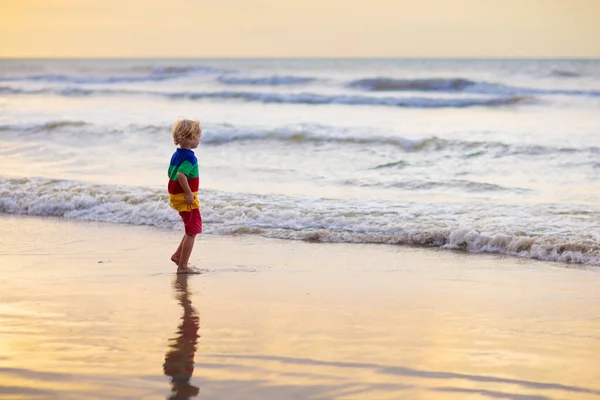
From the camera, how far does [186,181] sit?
6.69 m

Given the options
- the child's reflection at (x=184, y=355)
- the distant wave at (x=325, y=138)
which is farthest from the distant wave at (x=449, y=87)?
the child's reflection at (x=184, y=355)

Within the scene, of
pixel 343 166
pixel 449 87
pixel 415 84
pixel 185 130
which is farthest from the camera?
pixel 415 84

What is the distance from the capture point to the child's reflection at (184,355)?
3904 mm

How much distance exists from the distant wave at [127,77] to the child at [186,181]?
36730 mm

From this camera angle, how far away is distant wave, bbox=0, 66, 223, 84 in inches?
1715

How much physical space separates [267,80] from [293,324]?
35357 millimetres

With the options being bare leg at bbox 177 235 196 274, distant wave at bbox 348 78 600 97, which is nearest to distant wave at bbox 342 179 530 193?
bare leg at bbox 177 235 196 274

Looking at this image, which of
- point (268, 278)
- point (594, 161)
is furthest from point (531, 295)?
point (594, 161)

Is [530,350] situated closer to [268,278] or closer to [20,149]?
[268,278]

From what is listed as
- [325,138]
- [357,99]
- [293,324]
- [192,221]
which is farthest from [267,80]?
[293,324]

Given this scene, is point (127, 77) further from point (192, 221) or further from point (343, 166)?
point (192, 221)

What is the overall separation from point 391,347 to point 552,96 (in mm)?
26027

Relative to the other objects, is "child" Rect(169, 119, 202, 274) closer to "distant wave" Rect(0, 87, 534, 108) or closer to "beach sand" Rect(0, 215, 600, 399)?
"beach sand" Rect(0, 215, 600, 399)

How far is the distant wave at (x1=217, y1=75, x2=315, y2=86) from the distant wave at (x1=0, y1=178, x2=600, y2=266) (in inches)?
1116
